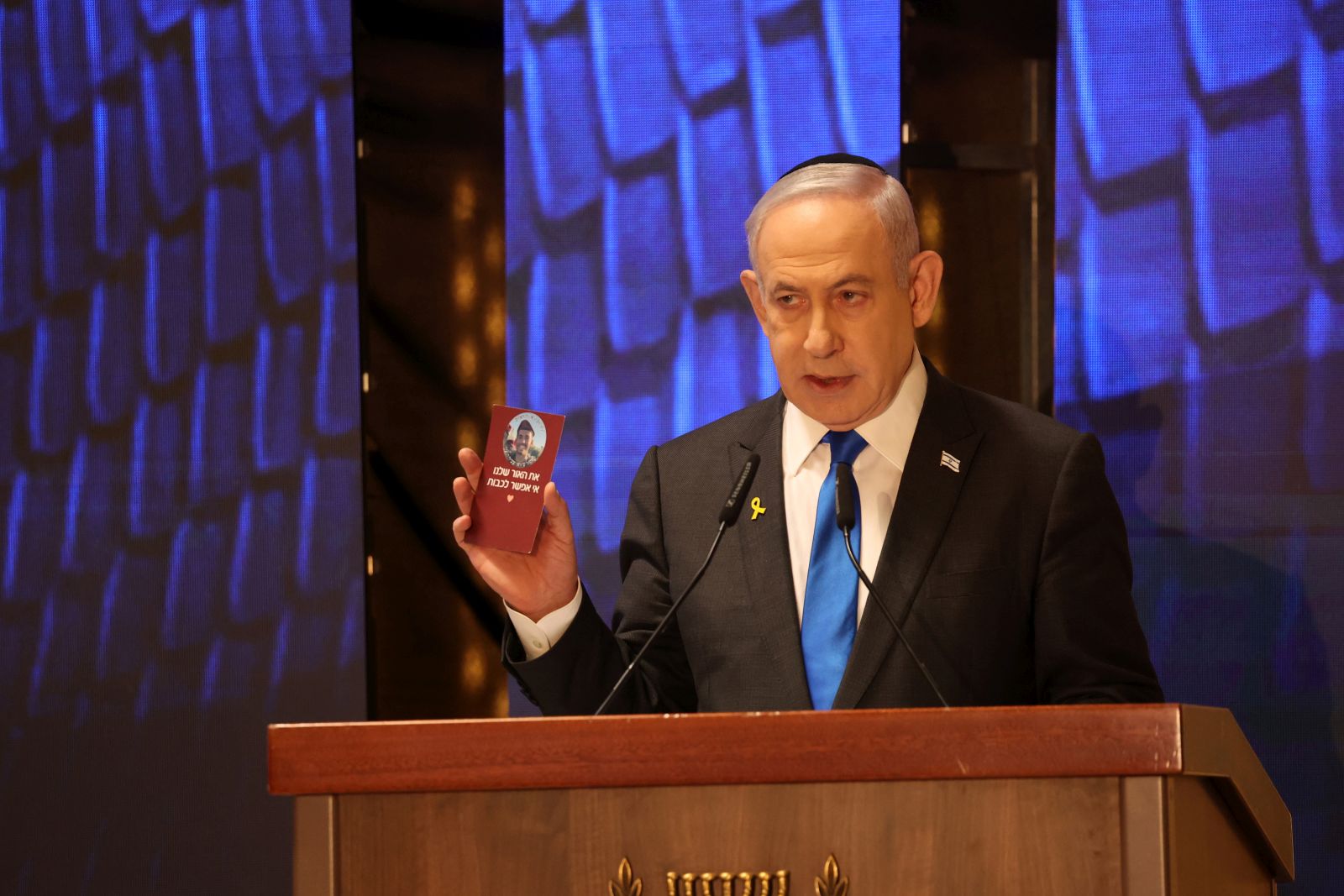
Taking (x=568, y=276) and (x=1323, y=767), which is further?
(x=568, y=276)

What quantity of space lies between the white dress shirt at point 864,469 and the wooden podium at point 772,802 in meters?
0.75

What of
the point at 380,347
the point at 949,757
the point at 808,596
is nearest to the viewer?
the point at 949,757

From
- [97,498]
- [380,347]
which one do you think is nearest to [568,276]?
[380,347]

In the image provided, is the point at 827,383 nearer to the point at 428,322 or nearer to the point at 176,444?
the point at 428,322

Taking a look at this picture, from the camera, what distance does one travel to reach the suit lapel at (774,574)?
1.96 meters

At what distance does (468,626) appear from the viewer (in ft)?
9.86

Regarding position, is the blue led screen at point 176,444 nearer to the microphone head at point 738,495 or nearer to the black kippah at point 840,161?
the black kippah at point 840,161

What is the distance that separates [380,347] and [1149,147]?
5.48 ft

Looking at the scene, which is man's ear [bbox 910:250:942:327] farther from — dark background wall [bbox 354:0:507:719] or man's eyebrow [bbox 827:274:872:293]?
dark background wall [bbox 354:0:507:719]

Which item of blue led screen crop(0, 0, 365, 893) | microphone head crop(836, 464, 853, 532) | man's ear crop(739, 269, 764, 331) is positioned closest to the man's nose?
man's ear crop(739, 269, 764, 331)

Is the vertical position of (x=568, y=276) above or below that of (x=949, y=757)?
above

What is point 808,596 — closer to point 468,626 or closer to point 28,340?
point 468,626

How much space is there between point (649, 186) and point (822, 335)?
107 cm

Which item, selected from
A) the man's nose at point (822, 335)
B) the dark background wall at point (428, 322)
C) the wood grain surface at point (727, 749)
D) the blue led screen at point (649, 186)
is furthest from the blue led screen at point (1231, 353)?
the wood grain surface at point (727, 749)
